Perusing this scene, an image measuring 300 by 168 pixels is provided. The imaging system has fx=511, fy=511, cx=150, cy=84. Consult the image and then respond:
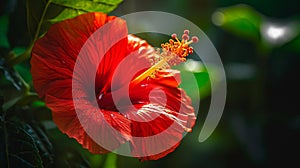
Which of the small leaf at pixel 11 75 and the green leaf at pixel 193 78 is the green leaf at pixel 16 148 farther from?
the green leaf at pixel 193 78

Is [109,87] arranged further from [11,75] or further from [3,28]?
[3,28]

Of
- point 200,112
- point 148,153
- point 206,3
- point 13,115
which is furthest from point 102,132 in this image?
point 206,3

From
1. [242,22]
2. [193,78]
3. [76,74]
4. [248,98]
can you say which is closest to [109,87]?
[76,74]

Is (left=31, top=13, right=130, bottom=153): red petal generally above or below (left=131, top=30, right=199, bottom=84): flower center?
below

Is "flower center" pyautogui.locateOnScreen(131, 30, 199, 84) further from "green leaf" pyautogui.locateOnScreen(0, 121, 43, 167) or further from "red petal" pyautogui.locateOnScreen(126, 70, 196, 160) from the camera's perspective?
"green leaf" pyautogui.locateOnScreen(0, 121, 43, 167)

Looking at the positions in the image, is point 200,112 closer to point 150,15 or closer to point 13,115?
point 150,15

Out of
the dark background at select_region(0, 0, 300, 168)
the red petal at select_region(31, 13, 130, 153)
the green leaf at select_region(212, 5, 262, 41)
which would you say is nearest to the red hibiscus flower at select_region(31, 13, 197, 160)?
the red petal at select_region(31, 13, 130, 153)
